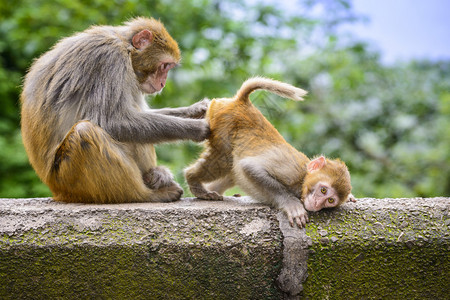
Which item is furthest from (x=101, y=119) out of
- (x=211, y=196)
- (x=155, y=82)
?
(x=211, y=196)

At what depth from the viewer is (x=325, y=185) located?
11.0 feet

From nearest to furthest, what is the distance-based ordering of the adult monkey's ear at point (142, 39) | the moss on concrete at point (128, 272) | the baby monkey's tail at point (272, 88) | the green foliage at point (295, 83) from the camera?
the moss on concrete at point (128, 272) < the baby monkey's tail at point (272, 88) < the adult monkey's ear at point (142, 39) < the green foliage at point (295, 83)

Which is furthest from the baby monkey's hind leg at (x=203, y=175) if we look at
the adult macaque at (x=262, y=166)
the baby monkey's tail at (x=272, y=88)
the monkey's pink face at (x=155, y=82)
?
the monkey's pink face at (x=155, y=82)

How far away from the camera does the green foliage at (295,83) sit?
6.48 meters

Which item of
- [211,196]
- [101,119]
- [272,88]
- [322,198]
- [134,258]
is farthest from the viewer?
[211,196]

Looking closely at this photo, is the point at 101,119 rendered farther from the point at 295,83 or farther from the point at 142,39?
the point at 295,83

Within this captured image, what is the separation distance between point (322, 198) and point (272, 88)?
101 cm

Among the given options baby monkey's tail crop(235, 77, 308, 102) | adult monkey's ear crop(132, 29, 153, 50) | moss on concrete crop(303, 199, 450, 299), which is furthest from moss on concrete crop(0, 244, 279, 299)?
adult monkey's ear crop(132, 29, 153, 50)

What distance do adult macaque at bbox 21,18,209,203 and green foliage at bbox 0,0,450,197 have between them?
1211 millimetres

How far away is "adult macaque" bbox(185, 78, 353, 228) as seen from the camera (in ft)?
11.2

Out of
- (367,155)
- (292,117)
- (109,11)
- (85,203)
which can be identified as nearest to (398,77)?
(367,155)

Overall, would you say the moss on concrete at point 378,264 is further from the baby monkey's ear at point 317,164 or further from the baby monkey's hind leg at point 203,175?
the baby monkey's hind leg at point 203,175

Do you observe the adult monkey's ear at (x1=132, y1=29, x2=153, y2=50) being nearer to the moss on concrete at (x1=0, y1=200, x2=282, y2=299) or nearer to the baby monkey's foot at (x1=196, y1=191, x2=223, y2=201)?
the baby monkey's foot at (x1=196, y1=191, x2=223, y2=201)

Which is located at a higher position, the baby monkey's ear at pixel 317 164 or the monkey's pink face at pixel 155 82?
the monkey's pink face at pixel 155 82
